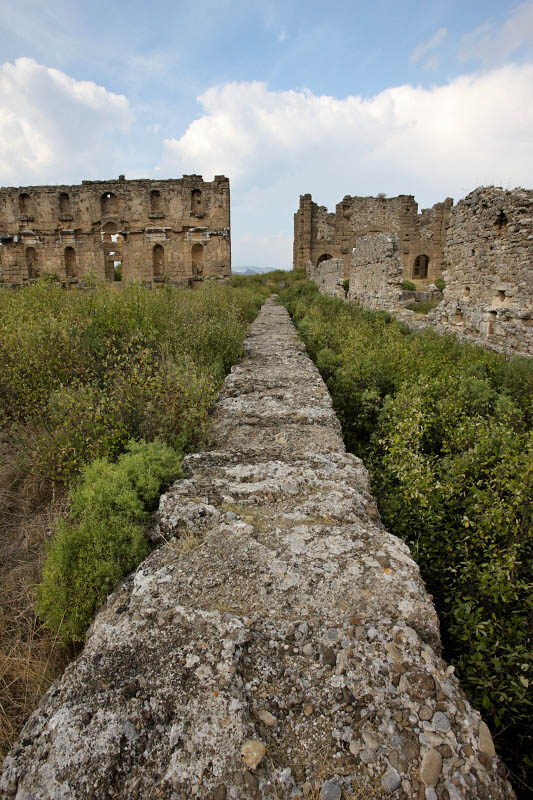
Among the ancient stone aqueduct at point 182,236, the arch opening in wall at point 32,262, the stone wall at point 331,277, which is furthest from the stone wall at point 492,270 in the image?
the arch opening in wall at point 32,262

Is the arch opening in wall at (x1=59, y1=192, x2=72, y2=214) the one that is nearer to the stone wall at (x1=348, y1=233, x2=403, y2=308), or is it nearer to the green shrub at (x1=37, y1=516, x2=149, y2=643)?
the stone wall at (x1=348, y1=233, x2=403, y2=308)

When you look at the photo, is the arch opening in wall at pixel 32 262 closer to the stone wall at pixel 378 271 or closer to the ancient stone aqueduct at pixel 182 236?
the ancient stone aqueduct at pixel 182 236

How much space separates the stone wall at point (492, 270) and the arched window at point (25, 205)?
22197mm

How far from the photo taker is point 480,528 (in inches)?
105

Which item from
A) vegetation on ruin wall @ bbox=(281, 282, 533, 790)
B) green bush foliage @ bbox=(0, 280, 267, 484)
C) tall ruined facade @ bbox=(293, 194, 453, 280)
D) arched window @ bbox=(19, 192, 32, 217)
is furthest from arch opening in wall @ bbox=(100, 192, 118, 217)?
vegetation on ruin wall @ bbox=(281, 282, 533, 790)

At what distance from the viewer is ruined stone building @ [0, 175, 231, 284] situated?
21297 millimetres

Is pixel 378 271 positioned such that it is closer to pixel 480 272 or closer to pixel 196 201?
pixel 480 272

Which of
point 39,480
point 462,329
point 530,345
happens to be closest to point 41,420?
point 39,480

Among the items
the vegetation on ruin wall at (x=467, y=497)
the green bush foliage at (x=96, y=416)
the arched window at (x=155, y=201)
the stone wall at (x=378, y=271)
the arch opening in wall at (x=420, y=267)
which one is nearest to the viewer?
the vegetation on ruin wall at (x=467, y=497)

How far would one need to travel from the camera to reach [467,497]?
3.08 meters

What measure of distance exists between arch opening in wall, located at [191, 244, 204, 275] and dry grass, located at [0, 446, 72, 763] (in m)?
20.1

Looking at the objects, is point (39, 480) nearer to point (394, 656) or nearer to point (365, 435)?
point (394, 656)

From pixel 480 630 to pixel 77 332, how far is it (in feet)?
17.1

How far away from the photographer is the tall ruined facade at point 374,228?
24.2m
